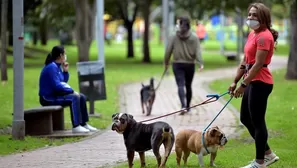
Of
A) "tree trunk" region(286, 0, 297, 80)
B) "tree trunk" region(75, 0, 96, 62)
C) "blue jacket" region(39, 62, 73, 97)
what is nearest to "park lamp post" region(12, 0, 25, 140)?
"blue jacket" region(39, 62, 73, 97)

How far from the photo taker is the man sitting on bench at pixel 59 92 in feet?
42.6

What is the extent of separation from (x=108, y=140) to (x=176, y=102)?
21.2ft

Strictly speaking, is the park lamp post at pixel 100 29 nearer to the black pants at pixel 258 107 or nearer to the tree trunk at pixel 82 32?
the tree trunk at pixel 82 32

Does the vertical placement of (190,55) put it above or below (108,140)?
above

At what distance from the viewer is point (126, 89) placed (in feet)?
74.5

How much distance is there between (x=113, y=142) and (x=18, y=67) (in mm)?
1843

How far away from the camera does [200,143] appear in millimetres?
8938

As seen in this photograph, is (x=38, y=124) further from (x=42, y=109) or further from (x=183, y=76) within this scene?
(x=183, y=76)

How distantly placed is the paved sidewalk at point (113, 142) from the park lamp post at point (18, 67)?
839mm

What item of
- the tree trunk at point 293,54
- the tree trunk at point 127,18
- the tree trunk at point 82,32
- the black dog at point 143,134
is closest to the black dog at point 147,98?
the black dog at point 143,134

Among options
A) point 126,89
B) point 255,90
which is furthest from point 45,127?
point 126,89

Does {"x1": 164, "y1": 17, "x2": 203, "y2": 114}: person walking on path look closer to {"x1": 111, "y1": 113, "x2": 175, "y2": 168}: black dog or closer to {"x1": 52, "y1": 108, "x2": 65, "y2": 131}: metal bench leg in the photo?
{"x1": 52, "y1": 108, "x2": 65, "y2": 131}: metal bench leg

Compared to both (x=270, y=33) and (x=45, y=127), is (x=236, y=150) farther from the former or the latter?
(x=45, y=127)

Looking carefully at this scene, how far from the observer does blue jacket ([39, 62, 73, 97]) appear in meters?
13.0
